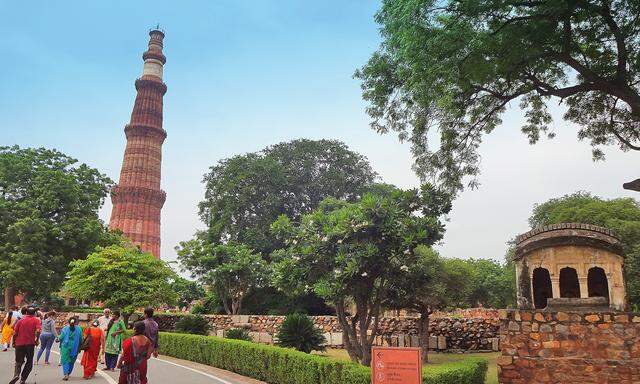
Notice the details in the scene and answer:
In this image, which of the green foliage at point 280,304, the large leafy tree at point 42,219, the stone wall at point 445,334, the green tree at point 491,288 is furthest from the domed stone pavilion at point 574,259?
the green tree at point 491,288

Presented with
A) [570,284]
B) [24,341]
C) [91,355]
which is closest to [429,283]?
[570,284]

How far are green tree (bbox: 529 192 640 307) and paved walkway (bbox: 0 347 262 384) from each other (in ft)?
57.6

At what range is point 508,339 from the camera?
1098cm

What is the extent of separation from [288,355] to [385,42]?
26.0 ft

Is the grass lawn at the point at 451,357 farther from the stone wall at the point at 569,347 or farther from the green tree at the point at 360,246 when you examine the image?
the stone wall at the point at 569,347

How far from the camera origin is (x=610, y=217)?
31.0 metres

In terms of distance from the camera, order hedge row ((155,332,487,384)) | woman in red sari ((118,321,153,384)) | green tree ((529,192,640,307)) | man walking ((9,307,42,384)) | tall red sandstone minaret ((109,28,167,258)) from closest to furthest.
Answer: woman in red sari ((118,321,153,384)) → hedge row ((155,332,487,384)) → man walking ((9,307,42,384)) → green tree ((529,192,640,307)) → tall red sandstone minaret ((109,28,167,258))

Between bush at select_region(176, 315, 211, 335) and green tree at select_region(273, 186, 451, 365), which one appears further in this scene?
bush at select_region(176, 315, 211, 335)

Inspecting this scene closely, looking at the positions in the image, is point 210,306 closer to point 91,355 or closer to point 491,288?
point 91,355

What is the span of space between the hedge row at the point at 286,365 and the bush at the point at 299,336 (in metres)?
2.00

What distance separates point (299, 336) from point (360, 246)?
4856 mm

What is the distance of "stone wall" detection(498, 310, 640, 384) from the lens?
32.5ft

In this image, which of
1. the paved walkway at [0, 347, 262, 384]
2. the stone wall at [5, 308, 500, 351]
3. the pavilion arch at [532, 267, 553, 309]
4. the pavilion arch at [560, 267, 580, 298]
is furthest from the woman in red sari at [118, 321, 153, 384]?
the stone wall at [5, 308, 500, 351]

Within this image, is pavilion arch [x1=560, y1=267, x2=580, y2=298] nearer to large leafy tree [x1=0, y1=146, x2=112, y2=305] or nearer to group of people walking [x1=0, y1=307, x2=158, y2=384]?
group of people walking [x1=0, y1=307, x2=158, y2=384]
